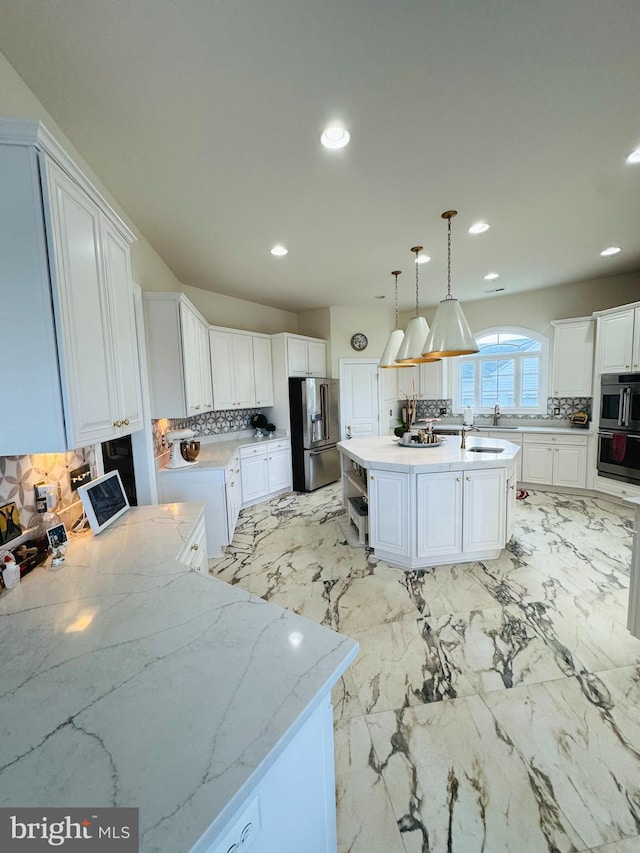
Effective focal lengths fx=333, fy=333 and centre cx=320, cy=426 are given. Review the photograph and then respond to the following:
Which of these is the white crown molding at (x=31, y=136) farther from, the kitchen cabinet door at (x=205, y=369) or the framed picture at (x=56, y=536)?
the kitchen cabinet door at (x=205, y=369)

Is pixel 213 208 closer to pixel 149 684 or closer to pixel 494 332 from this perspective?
pixel 149 684

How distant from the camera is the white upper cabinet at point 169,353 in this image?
2869 mm

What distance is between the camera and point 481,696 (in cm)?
164

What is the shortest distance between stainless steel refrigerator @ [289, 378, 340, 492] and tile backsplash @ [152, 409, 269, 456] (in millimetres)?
618

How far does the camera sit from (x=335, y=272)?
3910 millimetres

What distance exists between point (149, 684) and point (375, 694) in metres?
1.33

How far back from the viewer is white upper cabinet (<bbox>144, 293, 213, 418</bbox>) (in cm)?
287

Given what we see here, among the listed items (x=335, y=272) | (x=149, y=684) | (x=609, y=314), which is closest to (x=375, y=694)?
(x=149, y=684)

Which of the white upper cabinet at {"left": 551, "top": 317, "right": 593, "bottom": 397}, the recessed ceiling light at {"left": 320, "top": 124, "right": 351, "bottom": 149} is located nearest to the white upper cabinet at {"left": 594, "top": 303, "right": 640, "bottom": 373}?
the white upper cabinet at {"left": 551, "top": 317, "right": 593, "bottom": 397}

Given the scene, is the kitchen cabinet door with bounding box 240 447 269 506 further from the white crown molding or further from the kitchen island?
the white crown molding

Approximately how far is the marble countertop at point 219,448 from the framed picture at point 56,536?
4.70 feet

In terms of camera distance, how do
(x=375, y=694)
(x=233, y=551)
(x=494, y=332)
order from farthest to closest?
(x=494, y=332) → (x=233, y=551) → (x=375, y=694)

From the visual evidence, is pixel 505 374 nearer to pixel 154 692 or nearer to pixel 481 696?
pixel 481 696

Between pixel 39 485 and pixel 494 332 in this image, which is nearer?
pixel 39 485
